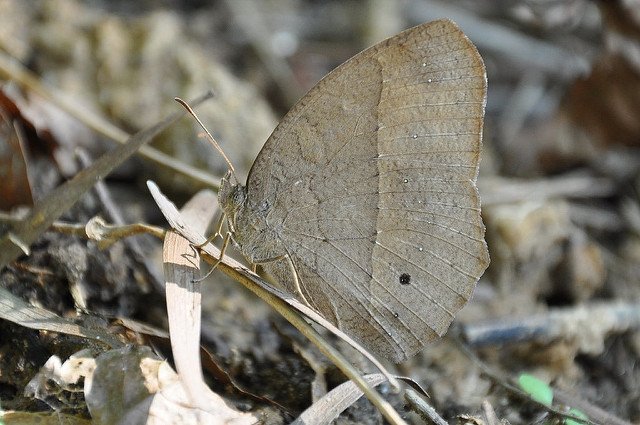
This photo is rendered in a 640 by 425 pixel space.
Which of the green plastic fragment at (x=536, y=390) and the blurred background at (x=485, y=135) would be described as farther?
the blurred background at (x=485, y=135)

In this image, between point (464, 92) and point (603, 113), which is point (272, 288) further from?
point (603, 113)

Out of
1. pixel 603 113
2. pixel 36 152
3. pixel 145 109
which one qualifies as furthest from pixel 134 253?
pixel 603 113

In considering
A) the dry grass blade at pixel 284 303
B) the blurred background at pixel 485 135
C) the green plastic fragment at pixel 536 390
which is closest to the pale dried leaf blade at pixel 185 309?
the dry grass blade at pixel 284 303

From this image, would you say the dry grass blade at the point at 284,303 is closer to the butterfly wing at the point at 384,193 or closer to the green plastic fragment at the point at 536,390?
the butterfly wing at the point at 384,193

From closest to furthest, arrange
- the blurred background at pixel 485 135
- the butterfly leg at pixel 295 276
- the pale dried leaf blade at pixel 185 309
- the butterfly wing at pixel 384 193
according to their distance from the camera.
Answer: the pale dried leaf blade at pixel 185 309 → the butterfly wing at pixel 384 193 → the butterfly leg at pixel 295 276 → the blurred background at pixel 485 135

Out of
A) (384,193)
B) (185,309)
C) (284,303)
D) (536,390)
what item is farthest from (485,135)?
(185,309)

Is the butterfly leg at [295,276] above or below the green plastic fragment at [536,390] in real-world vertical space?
above
